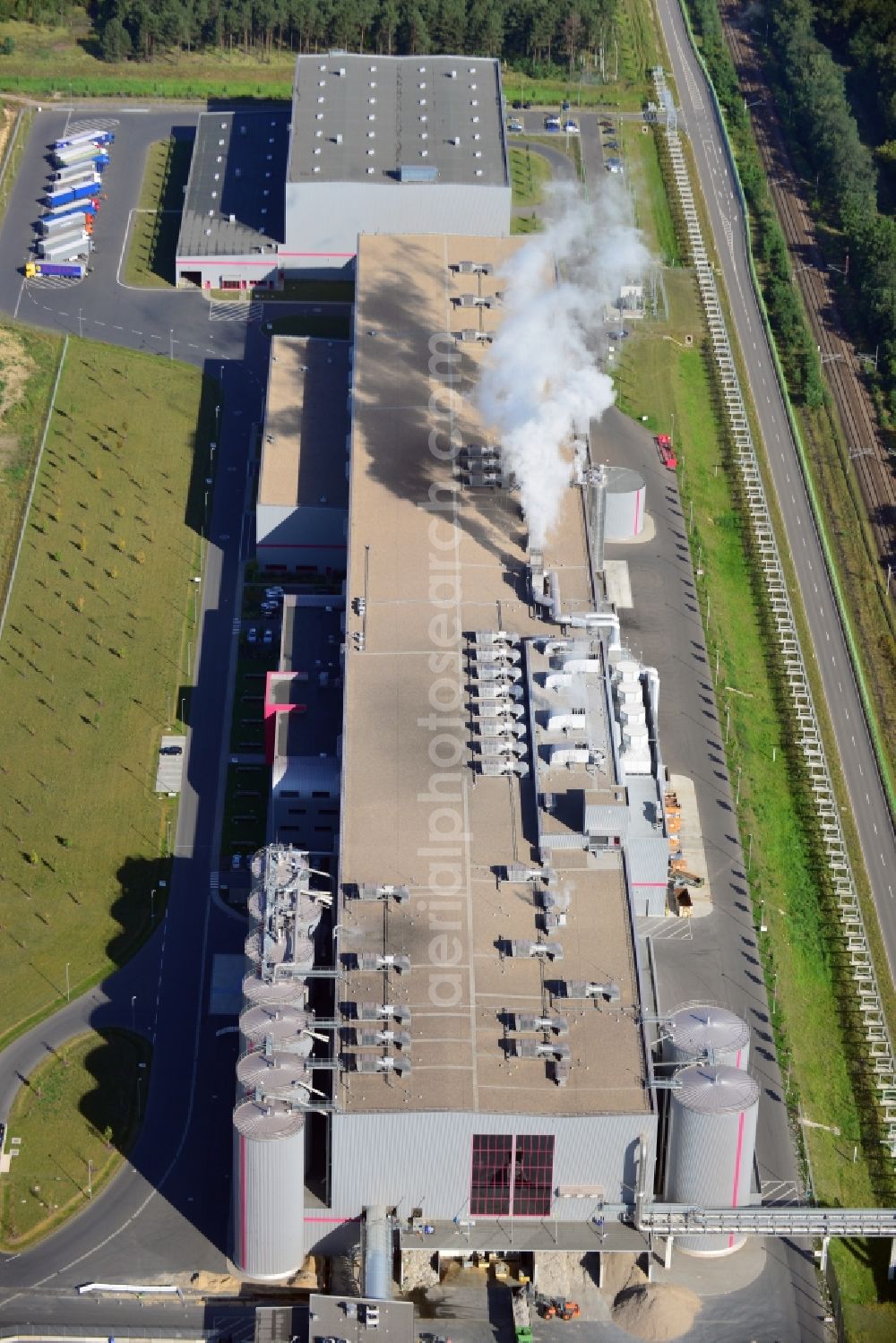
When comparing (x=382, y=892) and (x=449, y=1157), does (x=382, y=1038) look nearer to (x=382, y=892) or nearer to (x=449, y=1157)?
(x=449, y=1157)

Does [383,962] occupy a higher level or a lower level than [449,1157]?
higher

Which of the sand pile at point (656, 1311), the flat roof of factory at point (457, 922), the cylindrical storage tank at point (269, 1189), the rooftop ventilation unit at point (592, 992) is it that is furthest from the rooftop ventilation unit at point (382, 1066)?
the sand pile at point (656, 1311)

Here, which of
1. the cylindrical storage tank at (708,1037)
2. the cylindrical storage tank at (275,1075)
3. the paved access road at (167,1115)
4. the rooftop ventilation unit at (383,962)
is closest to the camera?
the cylindrical storage tank at (275,1075)

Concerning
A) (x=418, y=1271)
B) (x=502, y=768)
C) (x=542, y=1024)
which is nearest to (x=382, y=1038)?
(x=542, y=1024)

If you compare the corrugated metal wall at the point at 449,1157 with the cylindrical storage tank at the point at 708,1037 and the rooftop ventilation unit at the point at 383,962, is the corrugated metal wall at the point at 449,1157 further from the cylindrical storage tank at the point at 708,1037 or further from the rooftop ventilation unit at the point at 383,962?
the rooftop ventilation unit at the point at 383,962

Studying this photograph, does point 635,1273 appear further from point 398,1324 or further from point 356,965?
point 356,965

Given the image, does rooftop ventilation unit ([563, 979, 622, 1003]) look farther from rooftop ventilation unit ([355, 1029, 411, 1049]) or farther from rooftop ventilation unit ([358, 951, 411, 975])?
rooftop ventilation unit ([355, 1029, 411, 1049])
